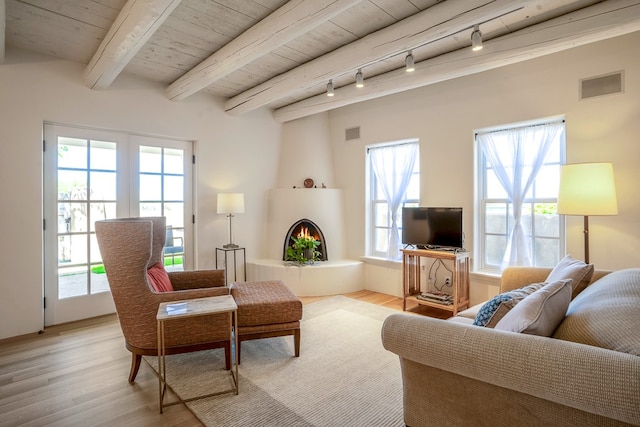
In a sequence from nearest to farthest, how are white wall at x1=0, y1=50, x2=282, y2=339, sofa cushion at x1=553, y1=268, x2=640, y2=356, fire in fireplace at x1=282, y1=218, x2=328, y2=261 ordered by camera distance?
sofa cushion at x1=553, y1=268, x2=640, y2=356
white wall at x1=0, y1=50, x2=282, y2=339
fire in fireplace at x1=282, y1=218, x2=328, y2=261

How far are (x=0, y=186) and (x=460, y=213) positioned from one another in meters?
4.64

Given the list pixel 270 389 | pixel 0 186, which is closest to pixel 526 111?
pixel 270 389

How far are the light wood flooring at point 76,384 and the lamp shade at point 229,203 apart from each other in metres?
1.75

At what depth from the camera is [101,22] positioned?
2693 mm

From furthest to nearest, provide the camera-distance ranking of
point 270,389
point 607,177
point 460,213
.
A: point 460,213, point 607,177, point 270,389

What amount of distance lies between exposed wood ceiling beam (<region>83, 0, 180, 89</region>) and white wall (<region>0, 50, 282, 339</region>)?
350 millimetres

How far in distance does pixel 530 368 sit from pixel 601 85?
3099 mm

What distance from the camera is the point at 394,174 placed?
467 cm

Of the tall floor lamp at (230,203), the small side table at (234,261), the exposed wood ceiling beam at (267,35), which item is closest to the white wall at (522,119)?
the small side table at (234,261)

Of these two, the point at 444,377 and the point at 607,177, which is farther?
the point at 607,177

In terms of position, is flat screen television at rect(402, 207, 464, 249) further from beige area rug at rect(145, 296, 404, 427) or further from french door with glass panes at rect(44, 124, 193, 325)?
french door with glass panes at rect(44, 124, 193, 325)

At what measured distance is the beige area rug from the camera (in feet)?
6.44

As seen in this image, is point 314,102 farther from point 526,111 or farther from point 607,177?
point 607,177

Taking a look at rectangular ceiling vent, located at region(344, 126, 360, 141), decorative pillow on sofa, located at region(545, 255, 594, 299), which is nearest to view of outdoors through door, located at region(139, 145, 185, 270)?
rectangular ceiling vent, located at region(344, 126, 360, 141)
